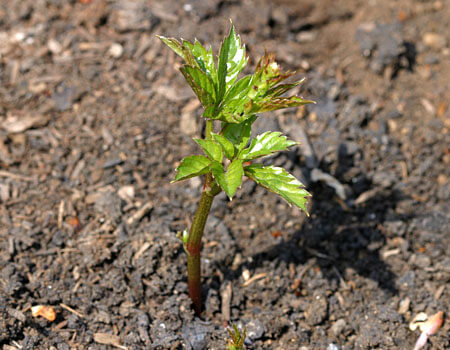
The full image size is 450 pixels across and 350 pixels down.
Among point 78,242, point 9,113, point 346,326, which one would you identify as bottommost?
point 346,326

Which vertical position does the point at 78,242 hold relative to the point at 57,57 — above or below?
below

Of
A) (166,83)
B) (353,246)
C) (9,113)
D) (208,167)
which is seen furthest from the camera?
(166,83)

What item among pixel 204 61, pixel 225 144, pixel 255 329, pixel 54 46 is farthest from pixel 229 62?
pixel 54 46

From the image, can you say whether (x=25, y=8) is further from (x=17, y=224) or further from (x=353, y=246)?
(x=353, y=246)

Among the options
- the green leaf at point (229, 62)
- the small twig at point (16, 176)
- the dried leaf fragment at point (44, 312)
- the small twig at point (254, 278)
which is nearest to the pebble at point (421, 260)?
the small twig at point (254, 278)

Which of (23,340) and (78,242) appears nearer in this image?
(23,340)

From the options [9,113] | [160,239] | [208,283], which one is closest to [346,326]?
[208,283]

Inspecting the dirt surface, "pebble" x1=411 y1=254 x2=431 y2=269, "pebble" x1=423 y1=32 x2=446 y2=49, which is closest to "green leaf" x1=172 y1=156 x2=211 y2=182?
the dirt surface
